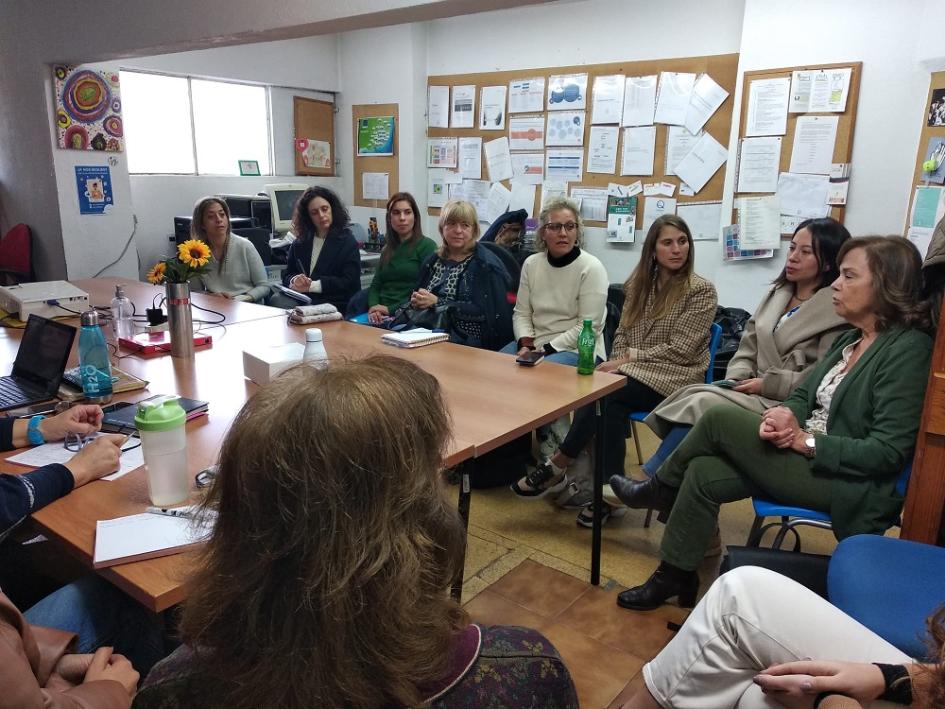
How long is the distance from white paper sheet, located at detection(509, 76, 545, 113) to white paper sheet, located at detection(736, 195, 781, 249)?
1.72 metres

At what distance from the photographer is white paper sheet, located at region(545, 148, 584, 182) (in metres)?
4.94

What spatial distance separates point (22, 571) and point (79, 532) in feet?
1.33

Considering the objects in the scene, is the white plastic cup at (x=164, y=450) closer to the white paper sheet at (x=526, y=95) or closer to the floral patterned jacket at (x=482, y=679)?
the floral patterned jacket at (x=482, y=679)

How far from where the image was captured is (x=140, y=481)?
1454mm

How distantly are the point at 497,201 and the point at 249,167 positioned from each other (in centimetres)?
223

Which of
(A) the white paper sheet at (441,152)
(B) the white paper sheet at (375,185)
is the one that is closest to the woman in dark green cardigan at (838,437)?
(A) the white paper sheet at (441,152)

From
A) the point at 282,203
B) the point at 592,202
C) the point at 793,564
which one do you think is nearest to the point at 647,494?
the point at 793,564

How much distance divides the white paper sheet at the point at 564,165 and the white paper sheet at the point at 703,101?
0.81 m

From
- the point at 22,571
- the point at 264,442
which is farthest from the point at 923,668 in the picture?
the point at 22,571

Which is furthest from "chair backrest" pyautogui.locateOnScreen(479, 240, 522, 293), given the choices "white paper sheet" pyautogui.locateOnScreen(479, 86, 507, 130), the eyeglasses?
"white paper sheet" pyautogui.locateOnScreen(479, 86, 507, 130)

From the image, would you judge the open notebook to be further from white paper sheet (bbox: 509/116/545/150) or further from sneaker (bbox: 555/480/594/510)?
white paper sheet (bbox: 509/116/545/150)

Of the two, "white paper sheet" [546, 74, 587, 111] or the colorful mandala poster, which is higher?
"white paper sheet" [546, 74, 587, 111]

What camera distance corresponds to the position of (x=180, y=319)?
7.84 ft

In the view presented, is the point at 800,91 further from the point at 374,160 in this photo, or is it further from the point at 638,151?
the point at 374,160
